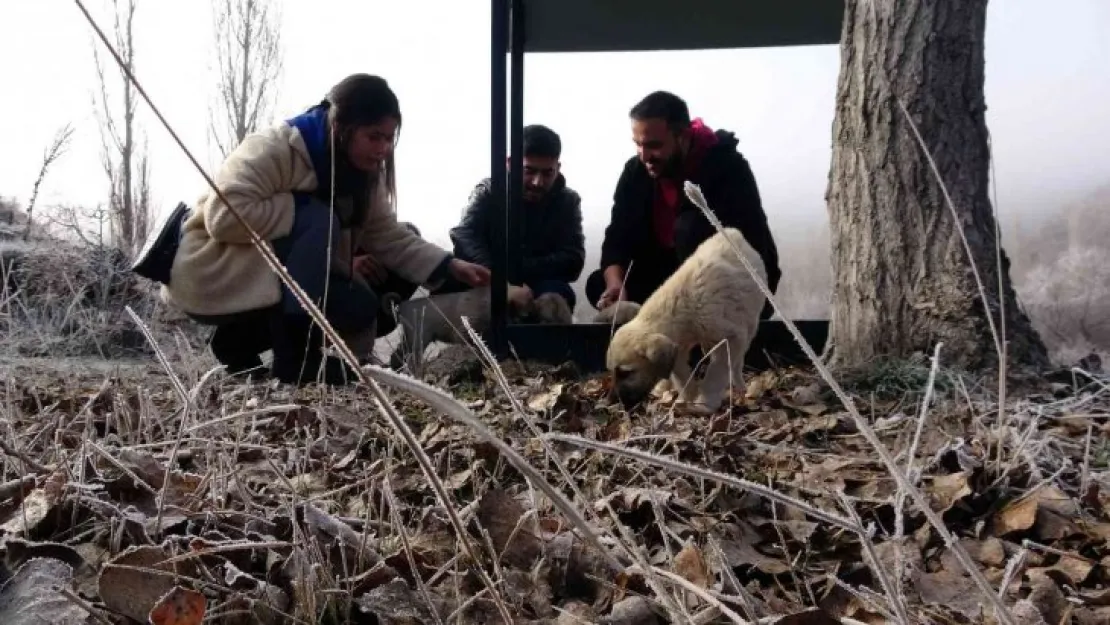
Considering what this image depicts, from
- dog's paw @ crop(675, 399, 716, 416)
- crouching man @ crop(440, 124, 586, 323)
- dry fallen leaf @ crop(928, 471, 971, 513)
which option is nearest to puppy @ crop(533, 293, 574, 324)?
crouching man @ crop(440, 124, 586, 323)

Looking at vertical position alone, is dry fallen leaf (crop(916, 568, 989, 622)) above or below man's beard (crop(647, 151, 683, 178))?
below

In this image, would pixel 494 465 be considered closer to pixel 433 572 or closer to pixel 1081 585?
pixel 433 572

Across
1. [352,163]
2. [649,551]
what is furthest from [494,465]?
[352,163]

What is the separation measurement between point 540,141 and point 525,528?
4907 mm

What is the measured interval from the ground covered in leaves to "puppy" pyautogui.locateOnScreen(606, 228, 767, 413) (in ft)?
4.44

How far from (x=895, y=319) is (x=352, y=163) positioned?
2594mm

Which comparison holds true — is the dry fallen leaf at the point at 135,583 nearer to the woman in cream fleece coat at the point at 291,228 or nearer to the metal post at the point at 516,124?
the woman in cream fleece coat at the point at 291,228

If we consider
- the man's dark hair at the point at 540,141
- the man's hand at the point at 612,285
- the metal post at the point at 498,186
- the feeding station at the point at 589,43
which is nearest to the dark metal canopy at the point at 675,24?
the feeding station at the point at 589,43

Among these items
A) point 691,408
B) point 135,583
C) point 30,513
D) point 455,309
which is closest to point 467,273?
point 455,309

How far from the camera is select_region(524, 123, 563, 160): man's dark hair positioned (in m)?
6.22

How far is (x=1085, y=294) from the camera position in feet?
21.9

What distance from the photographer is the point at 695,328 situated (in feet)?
13.1

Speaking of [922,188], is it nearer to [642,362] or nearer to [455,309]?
[642,362]

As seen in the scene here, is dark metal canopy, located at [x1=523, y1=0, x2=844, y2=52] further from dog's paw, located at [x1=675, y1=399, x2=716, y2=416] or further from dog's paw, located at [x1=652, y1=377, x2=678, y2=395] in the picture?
dog's paw, located at [x1=675, y1=399, x2=716, y2=416]
